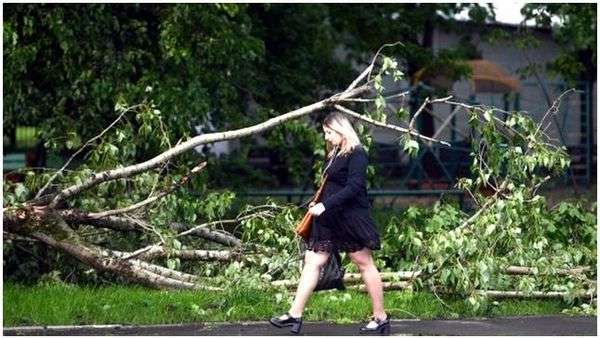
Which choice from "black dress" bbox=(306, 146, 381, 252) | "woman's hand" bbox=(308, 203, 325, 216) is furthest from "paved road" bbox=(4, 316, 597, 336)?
"woman's hand" bbox=(308, 203, 325, 216)

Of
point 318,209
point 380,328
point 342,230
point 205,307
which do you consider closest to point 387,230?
point 205,307

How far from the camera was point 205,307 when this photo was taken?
998cm

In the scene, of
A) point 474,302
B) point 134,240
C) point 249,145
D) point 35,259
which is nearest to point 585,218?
point 474,302

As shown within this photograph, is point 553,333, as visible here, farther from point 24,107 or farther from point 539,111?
point 539,111

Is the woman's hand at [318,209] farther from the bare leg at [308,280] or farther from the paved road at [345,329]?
the paved road at [345,329]

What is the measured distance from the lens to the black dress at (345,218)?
9.14m

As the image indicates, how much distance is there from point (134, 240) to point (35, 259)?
34.1 inches

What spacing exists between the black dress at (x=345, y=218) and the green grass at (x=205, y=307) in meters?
0.70

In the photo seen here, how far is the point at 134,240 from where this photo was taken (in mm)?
11594

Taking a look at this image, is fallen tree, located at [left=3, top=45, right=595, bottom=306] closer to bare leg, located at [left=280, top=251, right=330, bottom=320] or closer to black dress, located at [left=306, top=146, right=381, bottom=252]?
black dress, located at [left=306, top=146, right=381, bottom=252]

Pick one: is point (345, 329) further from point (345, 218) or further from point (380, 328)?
point (345, 218)

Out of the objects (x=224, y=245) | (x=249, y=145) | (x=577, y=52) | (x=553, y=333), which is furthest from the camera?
(x=577, y=52)

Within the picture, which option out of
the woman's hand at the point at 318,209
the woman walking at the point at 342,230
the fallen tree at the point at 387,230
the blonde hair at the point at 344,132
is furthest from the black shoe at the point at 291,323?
the fallen tree at the point at 387,230

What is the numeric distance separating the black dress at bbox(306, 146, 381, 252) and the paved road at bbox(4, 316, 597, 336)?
61 centimetres
